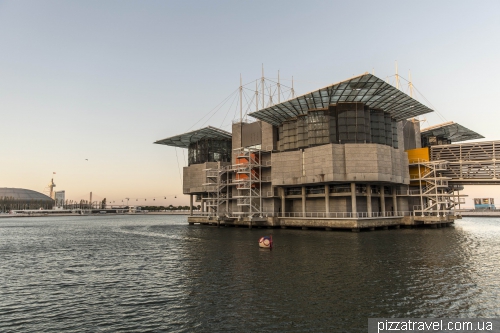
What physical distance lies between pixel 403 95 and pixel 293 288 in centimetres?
6119

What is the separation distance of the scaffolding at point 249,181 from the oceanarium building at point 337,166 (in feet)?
0.92

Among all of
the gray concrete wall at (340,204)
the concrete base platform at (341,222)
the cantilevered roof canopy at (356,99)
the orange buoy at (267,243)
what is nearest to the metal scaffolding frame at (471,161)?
the concrete base platform at (341,222)

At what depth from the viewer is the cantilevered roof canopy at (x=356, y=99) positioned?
6594 cm

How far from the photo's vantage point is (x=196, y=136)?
106250 millimetres

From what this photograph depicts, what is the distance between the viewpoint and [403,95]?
234ft

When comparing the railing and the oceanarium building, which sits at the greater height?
the oceanarium building

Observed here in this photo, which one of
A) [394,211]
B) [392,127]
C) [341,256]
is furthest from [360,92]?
[341,256]

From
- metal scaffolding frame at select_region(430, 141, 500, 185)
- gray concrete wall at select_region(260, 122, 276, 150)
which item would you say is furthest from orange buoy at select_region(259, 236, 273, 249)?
metal scaffolding frame at select_region(430, 141, 500, 185)

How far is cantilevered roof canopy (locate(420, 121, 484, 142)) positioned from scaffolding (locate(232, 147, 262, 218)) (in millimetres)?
54413

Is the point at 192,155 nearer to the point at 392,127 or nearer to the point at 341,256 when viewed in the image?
the point at 392,127

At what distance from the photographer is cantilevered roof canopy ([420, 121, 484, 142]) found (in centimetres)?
9814

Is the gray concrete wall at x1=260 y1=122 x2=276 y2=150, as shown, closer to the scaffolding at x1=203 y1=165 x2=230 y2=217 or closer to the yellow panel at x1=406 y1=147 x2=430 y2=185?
the scaffolding at x1=203 y1=165 x2=230 y2=217

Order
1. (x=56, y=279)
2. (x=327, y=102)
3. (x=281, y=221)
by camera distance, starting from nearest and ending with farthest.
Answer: (x=56, y=279), (x=327, y=102), (x=281, y=221)

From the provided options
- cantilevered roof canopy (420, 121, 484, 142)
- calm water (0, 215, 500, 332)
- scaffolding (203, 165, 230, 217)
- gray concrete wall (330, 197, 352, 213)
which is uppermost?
cantilevered roof canopy (420, 121, 484, 142)
